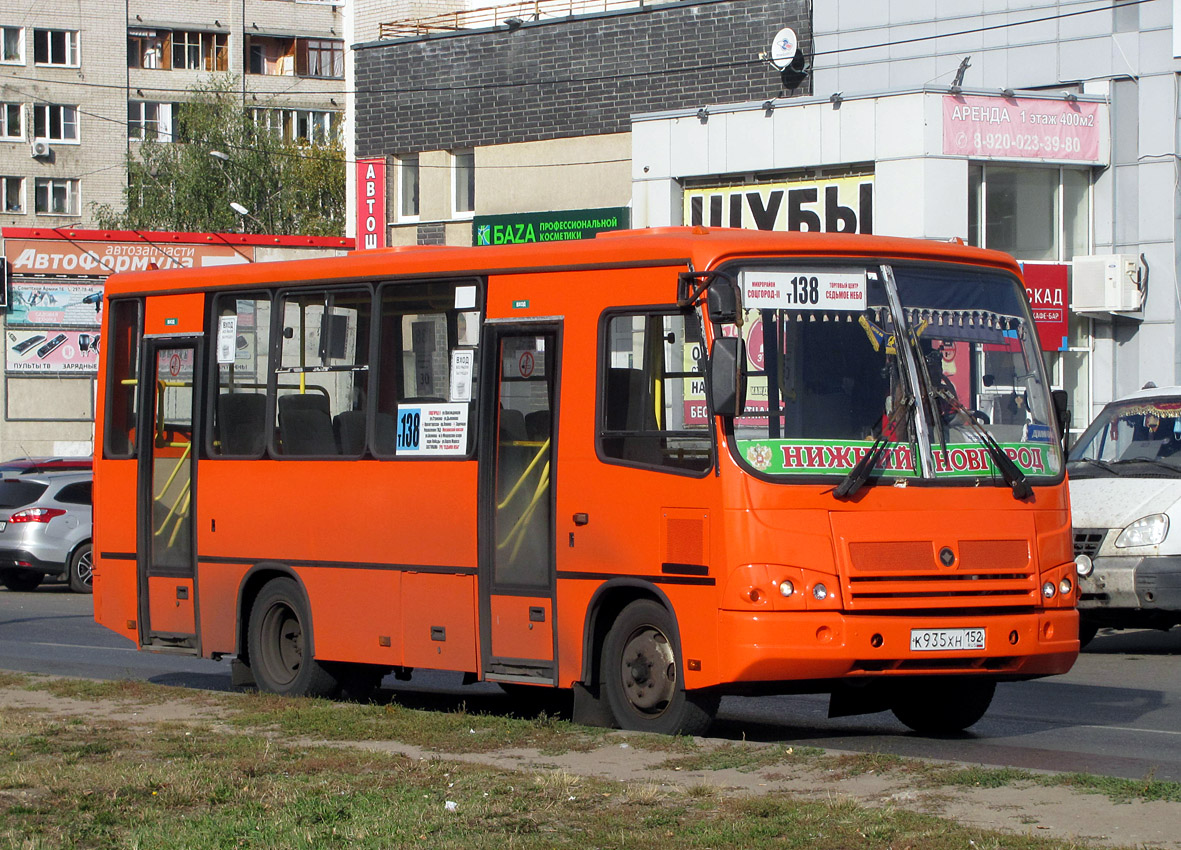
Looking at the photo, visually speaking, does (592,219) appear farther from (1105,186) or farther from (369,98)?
(1105,186)

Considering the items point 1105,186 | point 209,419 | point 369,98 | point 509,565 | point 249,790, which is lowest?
point 249,790

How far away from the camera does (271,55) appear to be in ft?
269

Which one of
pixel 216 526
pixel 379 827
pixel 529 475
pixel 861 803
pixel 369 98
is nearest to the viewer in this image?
pixel 379 827

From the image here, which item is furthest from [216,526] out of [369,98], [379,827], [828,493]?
[369,98]

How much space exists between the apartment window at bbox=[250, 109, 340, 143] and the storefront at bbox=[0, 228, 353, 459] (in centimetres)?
2609

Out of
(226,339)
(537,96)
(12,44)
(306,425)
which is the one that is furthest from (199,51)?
(306,425)

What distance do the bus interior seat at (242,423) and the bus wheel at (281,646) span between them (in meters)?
Answer: 0.96

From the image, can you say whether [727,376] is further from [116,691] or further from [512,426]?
[116,691]

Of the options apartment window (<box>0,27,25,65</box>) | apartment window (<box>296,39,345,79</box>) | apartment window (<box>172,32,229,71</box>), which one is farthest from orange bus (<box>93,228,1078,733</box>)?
apartment window (<box>296,39,345,79</box>)

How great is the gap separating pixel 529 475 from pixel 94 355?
1691 inches

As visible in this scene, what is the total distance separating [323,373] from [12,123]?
6661 centimetres

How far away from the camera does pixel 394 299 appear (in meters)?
11.9

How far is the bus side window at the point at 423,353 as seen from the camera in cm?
1130

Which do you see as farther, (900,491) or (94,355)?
(94,355)
